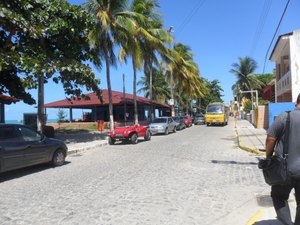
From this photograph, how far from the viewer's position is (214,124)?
4775 cm

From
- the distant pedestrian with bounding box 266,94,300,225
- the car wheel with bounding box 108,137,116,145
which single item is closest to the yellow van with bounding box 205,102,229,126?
the car wheel with bounding box 108,137,116,145

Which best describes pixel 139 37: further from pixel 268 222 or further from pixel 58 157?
pixel 268 222

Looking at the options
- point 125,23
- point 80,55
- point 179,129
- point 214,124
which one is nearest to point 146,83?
point 214,124

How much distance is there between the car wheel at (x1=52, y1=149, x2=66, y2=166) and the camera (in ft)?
40.3

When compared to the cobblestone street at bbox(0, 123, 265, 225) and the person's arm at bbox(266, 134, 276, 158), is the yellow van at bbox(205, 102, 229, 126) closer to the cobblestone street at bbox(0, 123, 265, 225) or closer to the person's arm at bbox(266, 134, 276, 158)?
the cobblestone street at bbox(0, 123, 265, 225)

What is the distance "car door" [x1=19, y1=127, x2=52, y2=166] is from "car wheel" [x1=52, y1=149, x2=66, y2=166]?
40cm

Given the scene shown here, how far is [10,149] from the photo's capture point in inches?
399

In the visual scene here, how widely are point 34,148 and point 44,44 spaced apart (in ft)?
33.2

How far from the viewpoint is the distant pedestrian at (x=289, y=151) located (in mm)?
4367

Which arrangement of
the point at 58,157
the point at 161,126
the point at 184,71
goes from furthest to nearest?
the point at 184,71 < the point at 161,126 < the point at 58,157

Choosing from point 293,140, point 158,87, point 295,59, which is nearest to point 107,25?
point 295,59

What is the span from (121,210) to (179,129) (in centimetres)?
3077

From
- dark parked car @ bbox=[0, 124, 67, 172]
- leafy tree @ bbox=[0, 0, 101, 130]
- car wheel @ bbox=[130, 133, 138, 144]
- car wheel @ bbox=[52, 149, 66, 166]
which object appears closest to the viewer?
dark parked car @ bbox=[0, 124, 67, 172]

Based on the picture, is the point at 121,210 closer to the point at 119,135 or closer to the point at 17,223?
the point at 17,223
